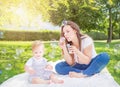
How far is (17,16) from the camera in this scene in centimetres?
277

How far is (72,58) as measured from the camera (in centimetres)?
259

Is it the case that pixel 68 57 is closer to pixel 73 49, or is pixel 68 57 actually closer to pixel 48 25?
pixel 73 49

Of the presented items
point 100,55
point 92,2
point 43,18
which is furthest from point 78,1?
point 100,55

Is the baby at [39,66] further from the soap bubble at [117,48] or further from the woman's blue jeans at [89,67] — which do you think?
the soap bubble at [117,48]

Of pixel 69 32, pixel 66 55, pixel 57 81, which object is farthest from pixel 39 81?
pixel 69 32

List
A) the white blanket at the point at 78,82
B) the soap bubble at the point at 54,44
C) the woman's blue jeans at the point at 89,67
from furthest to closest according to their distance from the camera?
1. the soap bubble at the point at 54,44
2. the woman's blue jeans at the point at 89,67
3. the white blanket at the point at 78,82

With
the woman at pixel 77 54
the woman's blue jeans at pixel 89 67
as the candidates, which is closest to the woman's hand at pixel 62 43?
the woman at pixel 77 54

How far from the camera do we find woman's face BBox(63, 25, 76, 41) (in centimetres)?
255

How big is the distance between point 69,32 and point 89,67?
249 millimetres

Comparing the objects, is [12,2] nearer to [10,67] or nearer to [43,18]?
[43,18]

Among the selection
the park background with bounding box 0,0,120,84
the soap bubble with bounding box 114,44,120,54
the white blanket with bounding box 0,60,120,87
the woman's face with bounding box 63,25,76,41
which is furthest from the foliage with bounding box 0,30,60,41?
the soap bubble with bounding box 114,44,120,54

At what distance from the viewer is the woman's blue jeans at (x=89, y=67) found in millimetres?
2521

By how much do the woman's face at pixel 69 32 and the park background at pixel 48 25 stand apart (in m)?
0.11

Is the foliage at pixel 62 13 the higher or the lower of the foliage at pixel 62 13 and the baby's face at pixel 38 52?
the higher
